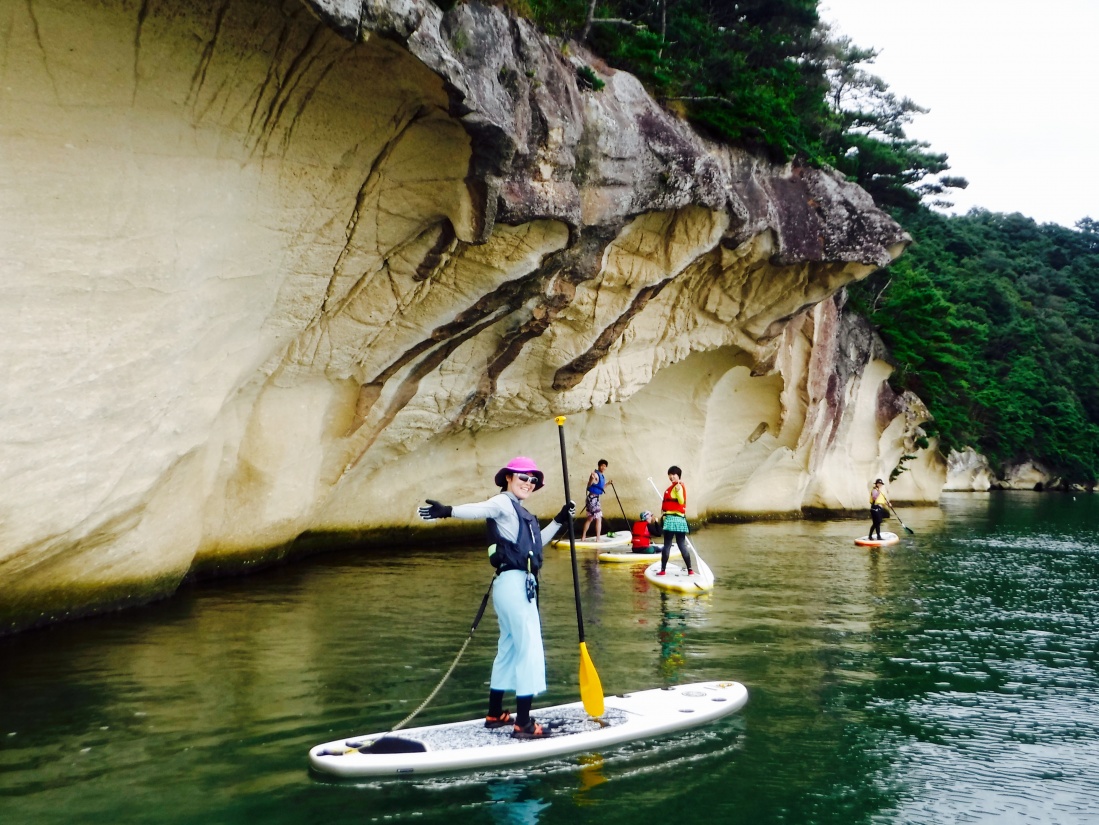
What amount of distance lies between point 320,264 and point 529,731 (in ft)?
23.0

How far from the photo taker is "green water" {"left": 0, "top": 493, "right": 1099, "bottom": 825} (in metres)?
4.86

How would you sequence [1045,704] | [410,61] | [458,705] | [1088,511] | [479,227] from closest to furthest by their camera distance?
[458,705], [1045,704], [410,61], [479,227], [1088,511]

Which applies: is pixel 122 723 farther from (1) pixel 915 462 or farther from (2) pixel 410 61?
(1) pixel 915 462

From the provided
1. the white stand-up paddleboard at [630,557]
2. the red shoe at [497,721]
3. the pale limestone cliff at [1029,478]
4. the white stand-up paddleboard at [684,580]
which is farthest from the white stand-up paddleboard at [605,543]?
the pale limestone cliff at [1029,478]

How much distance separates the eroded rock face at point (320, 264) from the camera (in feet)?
24.8

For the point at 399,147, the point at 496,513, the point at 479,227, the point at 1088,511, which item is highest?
the point at 399,147

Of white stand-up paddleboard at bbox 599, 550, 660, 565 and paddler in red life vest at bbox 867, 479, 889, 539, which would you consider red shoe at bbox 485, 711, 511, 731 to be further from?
paddler in red life vest at bbox 867, 479, 889, 539

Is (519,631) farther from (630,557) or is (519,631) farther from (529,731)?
(630,557)

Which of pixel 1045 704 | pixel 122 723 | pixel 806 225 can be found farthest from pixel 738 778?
pixel 806 225

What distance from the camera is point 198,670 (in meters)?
7.27

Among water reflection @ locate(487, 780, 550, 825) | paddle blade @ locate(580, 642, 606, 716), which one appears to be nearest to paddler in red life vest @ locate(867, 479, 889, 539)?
paddle blade @ locate(580, 642, 606, 716)

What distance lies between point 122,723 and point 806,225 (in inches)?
618

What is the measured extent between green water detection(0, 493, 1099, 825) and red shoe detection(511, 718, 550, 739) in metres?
0.30

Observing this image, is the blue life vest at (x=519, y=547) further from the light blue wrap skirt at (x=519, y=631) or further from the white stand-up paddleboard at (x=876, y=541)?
the white stand-up paddleboard at (x=876, y=541)
